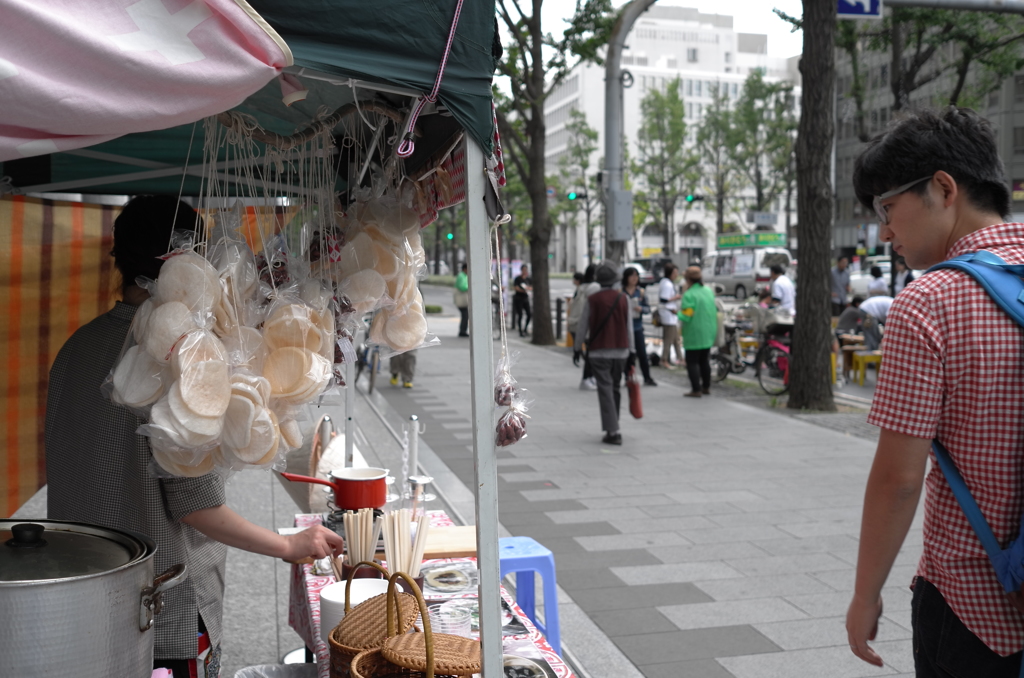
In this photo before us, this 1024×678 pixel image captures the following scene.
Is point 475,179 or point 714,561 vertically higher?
point 475,179

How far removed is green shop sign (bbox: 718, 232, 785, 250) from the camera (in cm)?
4219

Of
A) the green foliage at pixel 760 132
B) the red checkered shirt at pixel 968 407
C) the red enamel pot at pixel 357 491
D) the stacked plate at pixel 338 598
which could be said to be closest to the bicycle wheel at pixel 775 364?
the red enamel pot at pixel 357 491

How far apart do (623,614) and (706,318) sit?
25.1ft

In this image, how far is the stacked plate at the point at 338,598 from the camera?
8.12ft

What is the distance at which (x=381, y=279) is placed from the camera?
2570mm

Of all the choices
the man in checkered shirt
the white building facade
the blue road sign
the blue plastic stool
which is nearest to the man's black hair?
the man in checkered shirt

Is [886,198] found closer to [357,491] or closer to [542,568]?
[357,491]

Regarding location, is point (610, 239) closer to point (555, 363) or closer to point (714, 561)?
point (555, 363)

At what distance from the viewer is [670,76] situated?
309 feet

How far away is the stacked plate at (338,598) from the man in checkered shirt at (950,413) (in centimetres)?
131

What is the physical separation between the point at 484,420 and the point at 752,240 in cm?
4322

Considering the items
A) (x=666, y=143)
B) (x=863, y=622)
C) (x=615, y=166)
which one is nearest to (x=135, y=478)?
(x=863, y=622)

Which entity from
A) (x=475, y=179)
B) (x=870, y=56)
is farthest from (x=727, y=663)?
(x=870, y=56)

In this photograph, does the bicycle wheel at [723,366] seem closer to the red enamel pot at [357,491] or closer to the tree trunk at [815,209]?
the tree trunk at [815,209]
